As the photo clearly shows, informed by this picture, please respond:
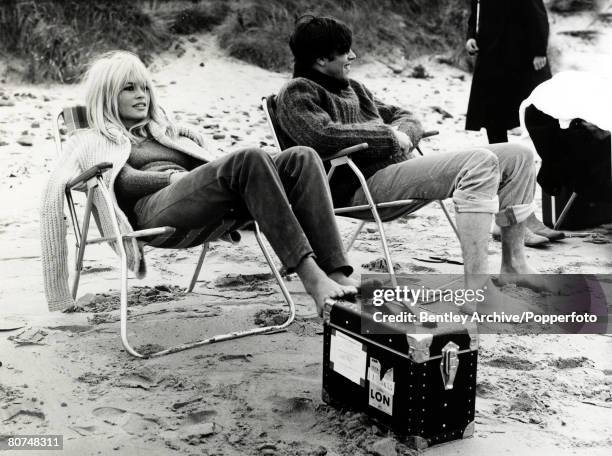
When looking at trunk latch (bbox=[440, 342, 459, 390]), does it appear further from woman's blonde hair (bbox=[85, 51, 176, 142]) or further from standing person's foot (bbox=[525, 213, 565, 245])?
standing person's foot (bbox=[525, 213, 565, 245])

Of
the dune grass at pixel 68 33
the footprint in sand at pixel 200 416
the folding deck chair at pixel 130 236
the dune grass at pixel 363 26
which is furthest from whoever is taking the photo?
the dune grass at pixel 363 26

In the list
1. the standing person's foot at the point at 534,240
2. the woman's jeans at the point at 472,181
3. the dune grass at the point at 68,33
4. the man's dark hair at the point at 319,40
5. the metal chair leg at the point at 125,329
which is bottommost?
the standing person's foot at the point at 534,240

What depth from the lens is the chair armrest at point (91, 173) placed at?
10.2ft

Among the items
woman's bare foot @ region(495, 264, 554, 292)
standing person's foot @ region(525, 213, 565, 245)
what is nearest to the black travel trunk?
woman's bare foot @ region(495, 264, 554, 292)

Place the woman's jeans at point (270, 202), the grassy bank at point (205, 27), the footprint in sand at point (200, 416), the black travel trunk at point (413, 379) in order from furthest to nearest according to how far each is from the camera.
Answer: the grassy bank at point (205, 27) < the woman's jeans at point (270, 202) < the footprint in sand at point (200, 416) < the black travel trunk at point (413, 379)

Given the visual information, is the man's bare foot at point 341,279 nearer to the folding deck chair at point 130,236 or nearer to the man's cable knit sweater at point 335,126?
the folding deck chair at point 130,236

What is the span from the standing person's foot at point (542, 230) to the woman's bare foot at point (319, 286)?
2.31m

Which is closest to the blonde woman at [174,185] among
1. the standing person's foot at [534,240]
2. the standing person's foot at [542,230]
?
the standing person's foot at [534,240]

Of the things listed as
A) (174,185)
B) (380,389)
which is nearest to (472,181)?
(174,185)

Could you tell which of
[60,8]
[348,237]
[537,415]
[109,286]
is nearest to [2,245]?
[109,286]

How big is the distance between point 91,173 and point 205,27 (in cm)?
589

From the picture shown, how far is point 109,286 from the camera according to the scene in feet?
12.7

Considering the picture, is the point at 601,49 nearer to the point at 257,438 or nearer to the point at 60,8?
the point at 60,8

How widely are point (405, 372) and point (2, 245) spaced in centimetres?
290
